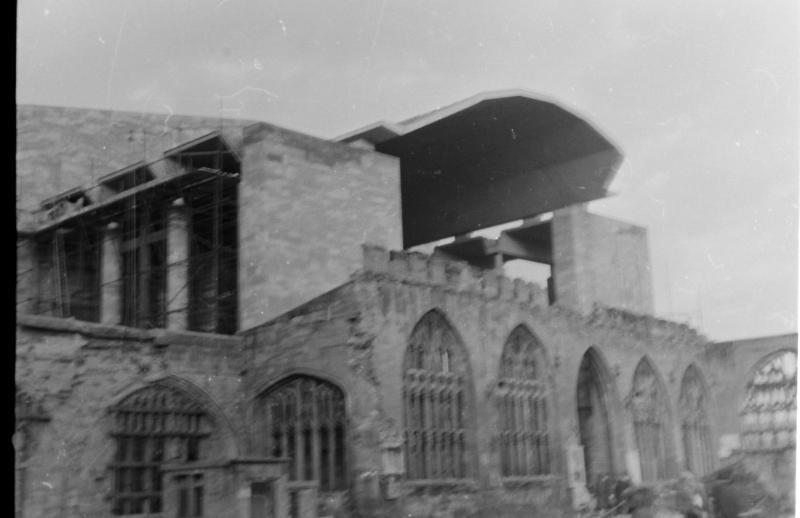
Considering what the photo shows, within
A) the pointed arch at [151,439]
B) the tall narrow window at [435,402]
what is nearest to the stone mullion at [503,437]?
the tall narrow window at [435,402]

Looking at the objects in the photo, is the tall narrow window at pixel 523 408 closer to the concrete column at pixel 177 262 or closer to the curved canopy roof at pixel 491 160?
the curved canopy roof at pixel 491 160

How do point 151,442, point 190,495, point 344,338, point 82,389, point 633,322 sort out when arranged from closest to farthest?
point 190,495
point 82,389
point 151,442
point 344,338
point 633,322

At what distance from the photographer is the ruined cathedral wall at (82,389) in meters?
13.7

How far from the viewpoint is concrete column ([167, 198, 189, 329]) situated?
19.2 metres

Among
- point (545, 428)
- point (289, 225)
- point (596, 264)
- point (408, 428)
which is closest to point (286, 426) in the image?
point (408, 428)

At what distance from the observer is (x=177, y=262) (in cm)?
1930

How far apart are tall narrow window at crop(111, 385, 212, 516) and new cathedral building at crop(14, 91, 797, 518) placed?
4cm

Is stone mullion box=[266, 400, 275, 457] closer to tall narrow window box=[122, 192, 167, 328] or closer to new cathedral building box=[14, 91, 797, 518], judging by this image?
new cathedral building box=[14, 91, 797, 518]

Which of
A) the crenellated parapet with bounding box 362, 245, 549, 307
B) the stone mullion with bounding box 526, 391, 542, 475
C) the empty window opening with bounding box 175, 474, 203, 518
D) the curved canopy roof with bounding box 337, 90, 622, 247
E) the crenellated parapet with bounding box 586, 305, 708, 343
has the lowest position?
the empty window opening with bounding box 175, 474, 203, 518

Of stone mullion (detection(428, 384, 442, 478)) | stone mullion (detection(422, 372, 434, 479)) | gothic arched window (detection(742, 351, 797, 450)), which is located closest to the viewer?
stone mullion (detection(422, 372, 434, 479))

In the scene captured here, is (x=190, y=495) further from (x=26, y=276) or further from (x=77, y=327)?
(x=26, y=276)

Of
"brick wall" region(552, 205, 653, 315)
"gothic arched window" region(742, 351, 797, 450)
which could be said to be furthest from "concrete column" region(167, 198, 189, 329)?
"gothic arched window" region(742, 351, 797, 450)

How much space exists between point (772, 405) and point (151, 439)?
34.8ft

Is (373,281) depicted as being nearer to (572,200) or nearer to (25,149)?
(572,200)
